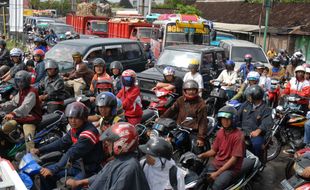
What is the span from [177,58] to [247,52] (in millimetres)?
→ 5333

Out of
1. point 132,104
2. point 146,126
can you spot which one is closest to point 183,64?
point 146,126

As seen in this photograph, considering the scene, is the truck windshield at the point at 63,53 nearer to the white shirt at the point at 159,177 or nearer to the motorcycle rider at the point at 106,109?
the motorcycle rider at the point at 106,109

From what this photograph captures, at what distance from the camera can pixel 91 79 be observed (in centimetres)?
945

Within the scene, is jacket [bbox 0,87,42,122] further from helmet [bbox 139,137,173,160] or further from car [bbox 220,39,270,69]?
car [bbox 220,39,270,69]

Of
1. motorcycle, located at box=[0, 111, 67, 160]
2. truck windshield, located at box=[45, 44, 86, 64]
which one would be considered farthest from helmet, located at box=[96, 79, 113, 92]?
truck windshield, located at box=[45, 44, 86, 64]

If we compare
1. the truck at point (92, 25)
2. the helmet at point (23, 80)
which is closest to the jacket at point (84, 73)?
the helmet at point (23, 80)

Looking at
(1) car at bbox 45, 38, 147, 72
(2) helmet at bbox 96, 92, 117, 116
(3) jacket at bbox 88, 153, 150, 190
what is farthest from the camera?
(1) car at bbox 45, 38, 147, 72

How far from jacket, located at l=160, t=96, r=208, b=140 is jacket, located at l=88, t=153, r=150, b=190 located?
3097 mm

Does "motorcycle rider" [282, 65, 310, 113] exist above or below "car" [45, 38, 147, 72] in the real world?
below

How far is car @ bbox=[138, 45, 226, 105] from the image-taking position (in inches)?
423

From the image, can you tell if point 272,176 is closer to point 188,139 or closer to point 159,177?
point 188,139

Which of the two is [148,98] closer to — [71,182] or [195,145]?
Result: [195,145]

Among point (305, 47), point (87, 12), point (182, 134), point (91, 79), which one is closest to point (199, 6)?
point (87, 12)

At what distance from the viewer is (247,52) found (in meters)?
16.0
